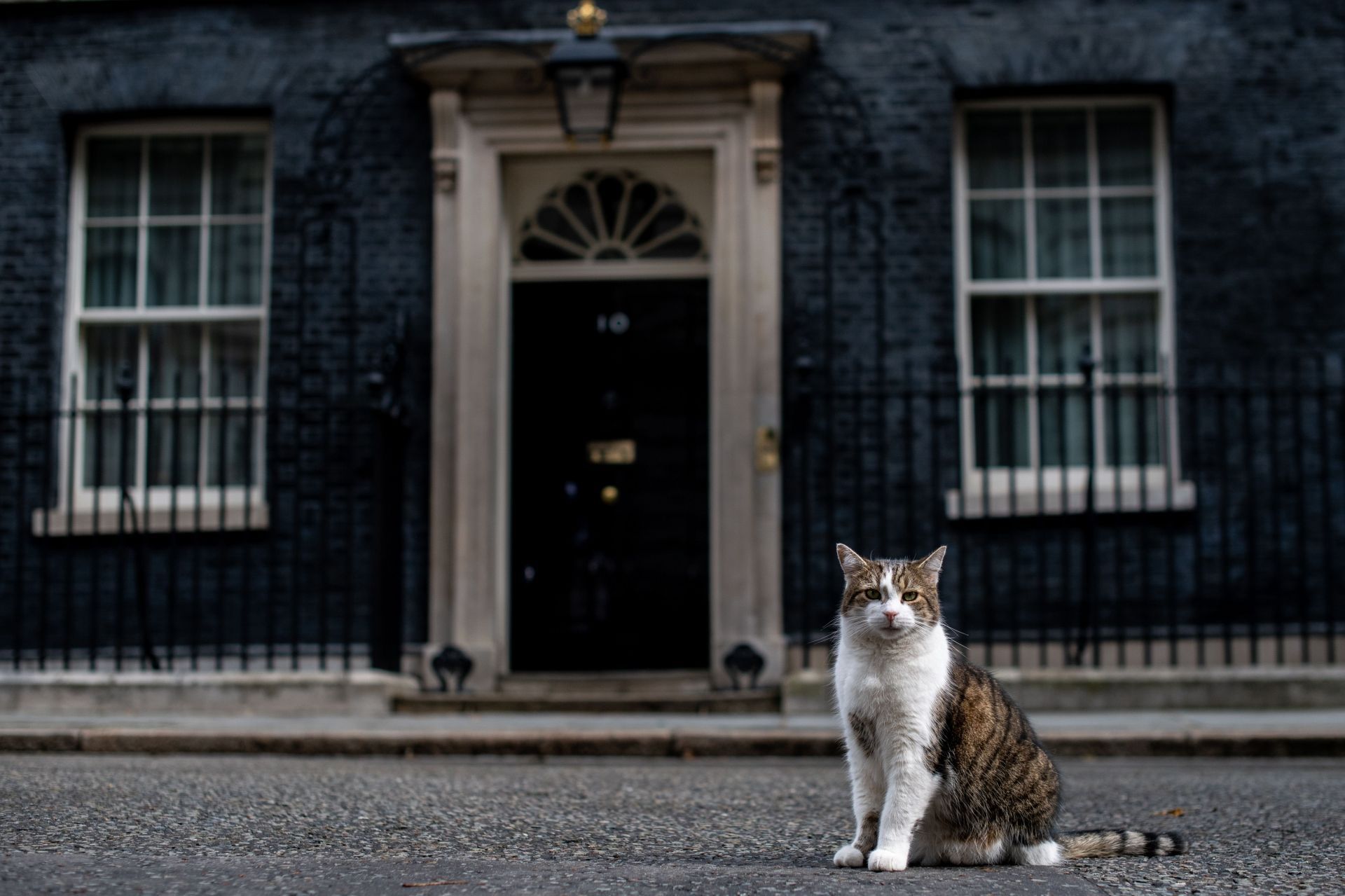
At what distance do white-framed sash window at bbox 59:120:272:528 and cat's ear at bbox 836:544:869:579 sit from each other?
688 cm

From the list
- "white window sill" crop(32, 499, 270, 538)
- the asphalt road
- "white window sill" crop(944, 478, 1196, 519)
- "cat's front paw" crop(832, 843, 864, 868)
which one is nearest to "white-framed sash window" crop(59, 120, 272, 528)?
"white window sill" crop(32, 499, 270, 538)

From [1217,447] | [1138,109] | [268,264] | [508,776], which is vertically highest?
[1138,109]

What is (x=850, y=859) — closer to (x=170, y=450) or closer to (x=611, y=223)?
(x=611, y=223)

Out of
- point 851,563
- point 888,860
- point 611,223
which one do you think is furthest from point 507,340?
point 888,860

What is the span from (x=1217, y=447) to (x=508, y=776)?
5464 mm

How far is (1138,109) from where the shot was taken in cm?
1039

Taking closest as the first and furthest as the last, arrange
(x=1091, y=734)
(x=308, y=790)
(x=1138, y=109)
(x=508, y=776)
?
(x=308, y=790), (x=508, y=776), (x=1091, y=734), (x=1138, y=109)

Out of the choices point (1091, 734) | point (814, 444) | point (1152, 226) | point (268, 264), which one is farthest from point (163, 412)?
point (1152, 226)

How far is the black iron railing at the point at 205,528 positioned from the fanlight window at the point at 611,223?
171cm

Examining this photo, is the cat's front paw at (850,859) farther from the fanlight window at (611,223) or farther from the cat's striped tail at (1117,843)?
the fanlight window at (611,223)

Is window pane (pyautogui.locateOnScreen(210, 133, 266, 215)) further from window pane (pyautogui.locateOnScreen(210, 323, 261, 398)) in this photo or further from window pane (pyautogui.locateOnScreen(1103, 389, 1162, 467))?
window pane (pyautogui.locateOnScreen(1103, 389, 1162, 467))

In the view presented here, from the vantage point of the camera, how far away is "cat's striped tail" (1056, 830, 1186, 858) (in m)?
4.14

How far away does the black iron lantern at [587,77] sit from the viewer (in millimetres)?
9289

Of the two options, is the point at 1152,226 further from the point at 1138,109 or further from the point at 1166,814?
the point at 1166,814
